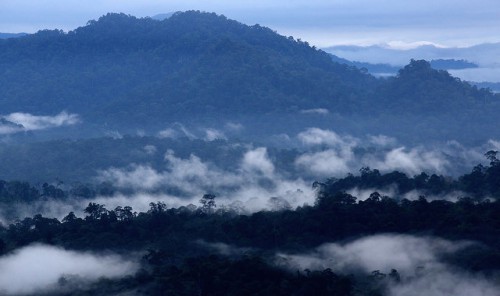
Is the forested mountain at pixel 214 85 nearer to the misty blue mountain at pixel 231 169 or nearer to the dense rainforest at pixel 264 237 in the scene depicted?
the misty blue mountain at pixel 231 169

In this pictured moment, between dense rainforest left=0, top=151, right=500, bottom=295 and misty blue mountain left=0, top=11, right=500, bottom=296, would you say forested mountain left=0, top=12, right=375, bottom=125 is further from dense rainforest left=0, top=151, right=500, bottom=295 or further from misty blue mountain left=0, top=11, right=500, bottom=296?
dense rainforest left=0, top=151, right=500, bottom=295

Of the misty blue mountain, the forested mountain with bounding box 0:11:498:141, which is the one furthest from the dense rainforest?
the forested mountain with bounding box 0:11:498:141

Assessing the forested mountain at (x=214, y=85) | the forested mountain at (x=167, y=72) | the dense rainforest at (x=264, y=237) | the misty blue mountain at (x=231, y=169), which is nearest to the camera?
the dense rainforest at (x=264, y=237)

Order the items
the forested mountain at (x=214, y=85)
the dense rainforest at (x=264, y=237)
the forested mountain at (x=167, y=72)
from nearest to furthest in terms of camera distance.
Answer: the dense rainforest at (x=264, y=237) → the forested mountain at (x=214, y=85) → the forested mountain at (x=167, y=72)

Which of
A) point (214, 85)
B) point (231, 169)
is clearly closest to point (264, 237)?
point (231, 169)

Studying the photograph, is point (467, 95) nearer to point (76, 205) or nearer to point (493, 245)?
point (76, 205)

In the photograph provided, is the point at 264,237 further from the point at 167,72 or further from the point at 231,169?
the point at 167,72

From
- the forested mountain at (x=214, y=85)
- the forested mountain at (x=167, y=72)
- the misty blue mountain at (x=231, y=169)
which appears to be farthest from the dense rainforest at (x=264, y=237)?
the forested mountain at (x=167, y=72)

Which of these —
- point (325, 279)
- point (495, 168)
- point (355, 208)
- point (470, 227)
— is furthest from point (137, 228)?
point (495, 168)
